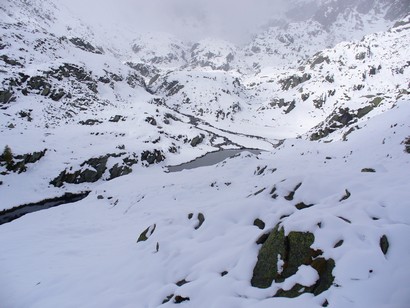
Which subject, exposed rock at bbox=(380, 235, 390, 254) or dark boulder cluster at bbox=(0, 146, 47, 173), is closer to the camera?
exposed rock at bbox=(380, 235, 390, 254)

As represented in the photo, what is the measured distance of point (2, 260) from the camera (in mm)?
14148

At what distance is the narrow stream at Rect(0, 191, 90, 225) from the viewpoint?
30628 millimetres

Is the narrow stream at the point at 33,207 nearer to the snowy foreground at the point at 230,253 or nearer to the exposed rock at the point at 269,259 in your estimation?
the snowy foreground at the point at 230,253

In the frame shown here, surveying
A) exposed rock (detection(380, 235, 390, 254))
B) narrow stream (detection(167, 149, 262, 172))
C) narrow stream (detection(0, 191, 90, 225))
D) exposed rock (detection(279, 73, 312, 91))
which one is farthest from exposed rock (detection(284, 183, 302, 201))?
exposed rock (detection(279, 73, 312, 91))

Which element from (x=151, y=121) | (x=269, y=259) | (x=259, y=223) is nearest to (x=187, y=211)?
(x=259, y=223)

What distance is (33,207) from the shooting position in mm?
33938

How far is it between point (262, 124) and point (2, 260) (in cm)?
9777

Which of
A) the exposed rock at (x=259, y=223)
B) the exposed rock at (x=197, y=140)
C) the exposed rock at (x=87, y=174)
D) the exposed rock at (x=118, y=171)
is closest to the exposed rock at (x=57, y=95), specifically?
the exposed rock at (x=87, y=174)

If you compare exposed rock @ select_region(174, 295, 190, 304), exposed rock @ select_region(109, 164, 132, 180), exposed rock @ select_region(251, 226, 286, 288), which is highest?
exposed rock @ select_region(109, 164, 132, 180)

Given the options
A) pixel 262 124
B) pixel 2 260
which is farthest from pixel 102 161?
pixel 262 124

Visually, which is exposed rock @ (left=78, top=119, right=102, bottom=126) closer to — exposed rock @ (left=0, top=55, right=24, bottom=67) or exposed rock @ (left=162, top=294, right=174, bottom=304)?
exposed rock @ (left=0, top=55, right=24, bottom=67)

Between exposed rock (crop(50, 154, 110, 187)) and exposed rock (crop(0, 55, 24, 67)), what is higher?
exposed rock (crop(0, 55, 24, 67))

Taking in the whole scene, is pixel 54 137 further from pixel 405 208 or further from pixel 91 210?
pixel 405 208

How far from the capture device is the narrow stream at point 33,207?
30628 millimetres
